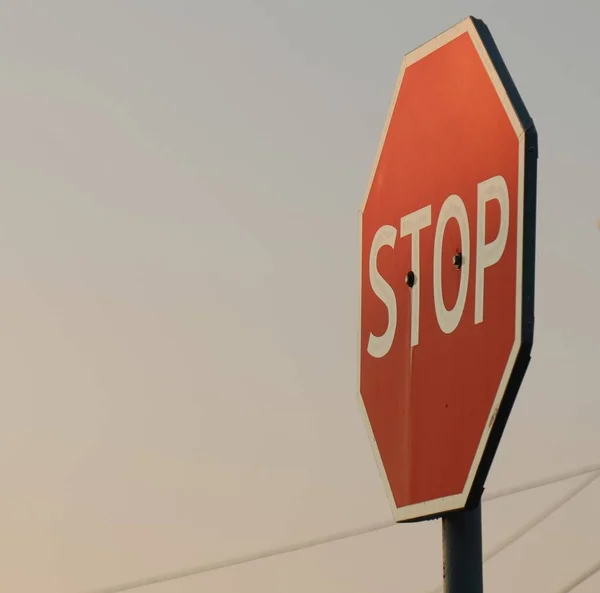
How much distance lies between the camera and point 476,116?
10.2 feet

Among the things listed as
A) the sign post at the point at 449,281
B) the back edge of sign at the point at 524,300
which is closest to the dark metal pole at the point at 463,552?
the sign post at the point at 449,281

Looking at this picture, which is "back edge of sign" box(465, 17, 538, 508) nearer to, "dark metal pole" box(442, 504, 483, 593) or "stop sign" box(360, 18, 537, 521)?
"stop sign" box(360, 18, 537, 521)

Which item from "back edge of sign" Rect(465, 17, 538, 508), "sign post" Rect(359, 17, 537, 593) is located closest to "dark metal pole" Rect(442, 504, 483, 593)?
"sign post" Rect(359, 17, 537, 593)

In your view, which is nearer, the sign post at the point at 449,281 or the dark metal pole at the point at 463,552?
the sign post at the point at 449,281

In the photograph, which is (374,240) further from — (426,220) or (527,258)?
(527,258)

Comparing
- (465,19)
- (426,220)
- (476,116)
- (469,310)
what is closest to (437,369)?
(469,310)

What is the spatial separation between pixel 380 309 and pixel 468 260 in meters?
0.51

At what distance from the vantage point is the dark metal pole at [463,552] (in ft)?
9.73

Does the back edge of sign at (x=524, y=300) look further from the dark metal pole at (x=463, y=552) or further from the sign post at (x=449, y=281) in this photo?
the dark metal pole at (x=463, y=552)

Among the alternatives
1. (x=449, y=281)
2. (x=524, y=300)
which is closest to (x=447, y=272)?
(x=449, y=281)

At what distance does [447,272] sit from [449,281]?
0.03 meters

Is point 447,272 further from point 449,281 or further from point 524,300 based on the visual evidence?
point 524,300

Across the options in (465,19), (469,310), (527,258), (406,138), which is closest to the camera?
(527,258)

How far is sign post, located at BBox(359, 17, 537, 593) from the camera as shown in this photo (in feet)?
9.25
